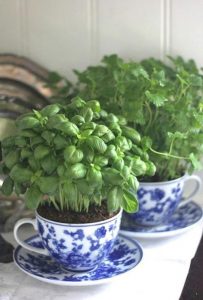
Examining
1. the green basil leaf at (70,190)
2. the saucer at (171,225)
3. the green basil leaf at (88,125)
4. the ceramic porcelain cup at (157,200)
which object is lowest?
the saucer at (171,225)

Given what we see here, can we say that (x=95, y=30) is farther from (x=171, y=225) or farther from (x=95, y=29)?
(x=171, y=225)

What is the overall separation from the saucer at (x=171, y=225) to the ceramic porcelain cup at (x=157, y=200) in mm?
12

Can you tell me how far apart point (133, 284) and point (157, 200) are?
171mm

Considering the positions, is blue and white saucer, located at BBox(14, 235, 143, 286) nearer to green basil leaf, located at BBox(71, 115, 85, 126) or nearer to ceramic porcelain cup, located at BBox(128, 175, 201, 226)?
ceramic porcelain cup, located at BBox(128, 175, 201, 226)

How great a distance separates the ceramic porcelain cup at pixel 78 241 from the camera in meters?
0.76

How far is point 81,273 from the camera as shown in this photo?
2.61 ft

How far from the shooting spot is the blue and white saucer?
77 cm

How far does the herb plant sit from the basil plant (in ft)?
0.38

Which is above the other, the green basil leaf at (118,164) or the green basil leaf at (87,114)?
the green basil leaf at (87,114)

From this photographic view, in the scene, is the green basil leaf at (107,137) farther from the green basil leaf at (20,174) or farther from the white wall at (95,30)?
the white wall at (95,30)

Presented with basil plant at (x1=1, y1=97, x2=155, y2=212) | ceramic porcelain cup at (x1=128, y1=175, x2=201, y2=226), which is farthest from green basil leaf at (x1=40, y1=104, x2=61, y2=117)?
ceramic porcelain cup at (x1=128, y1=175, x2=201, y2=226)

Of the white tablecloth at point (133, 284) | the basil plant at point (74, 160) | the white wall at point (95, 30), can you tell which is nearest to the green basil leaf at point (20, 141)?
the basil plant at point (74, 160)

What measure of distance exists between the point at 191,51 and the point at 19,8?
356 millimetres

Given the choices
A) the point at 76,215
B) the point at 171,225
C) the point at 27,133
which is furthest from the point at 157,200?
the point at 27,133
